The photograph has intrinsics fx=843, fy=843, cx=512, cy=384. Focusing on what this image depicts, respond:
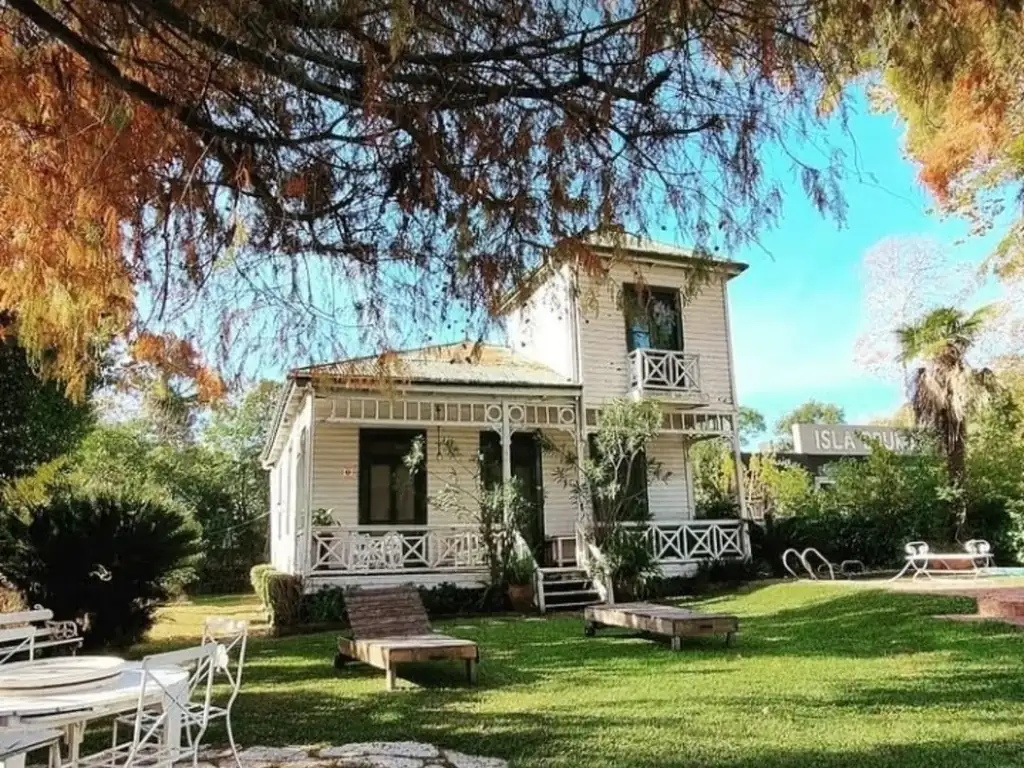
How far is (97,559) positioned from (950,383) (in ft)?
54.4

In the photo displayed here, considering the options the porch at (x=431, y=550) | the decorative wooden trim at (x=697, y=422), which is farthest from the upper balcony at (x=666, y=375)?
the porch at (x=431, y=550)

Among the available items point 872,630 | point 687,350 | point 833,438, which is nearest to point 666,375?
point 687,350

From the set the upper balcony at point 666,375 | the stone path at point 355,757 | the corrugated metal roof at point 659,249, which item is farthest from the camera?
the upper balcony at point 666,375

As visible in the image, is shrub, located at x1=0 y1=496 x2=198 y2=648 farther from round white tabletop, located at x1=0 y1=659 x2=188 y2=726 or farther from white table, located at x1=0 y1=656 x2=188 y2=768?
round white tabletop, located at x1=0 y1=659 x2=188 y2=726

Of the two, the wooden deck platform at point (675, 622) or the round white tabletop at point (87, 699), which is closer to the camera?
the round white tabletop at point (87, 699)

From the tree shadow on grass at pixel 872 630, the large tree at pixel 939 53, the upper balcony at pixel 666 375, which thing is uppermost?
the upper balcony at pixel 666 375

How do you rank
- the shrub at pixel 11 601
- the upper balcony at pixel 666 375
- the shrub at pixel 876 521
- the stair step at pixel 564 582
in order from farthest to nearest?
1. the shrub at pixel 876 521
2. the upper balcony at pixel 666 375
3. the stair step at pixel 564 582
4. the shrub at pixel 11 601

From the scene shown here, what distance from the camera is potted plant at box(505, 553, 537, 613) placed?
14.8m

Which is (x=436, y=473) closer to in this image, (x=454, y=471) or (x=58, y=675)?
(x=454, y=471)

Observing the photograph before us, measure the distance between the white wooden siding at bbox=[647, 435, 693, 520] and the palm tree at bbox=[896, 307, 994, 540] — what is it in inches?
216

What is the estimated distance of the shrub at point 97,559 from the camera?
36.2 feet

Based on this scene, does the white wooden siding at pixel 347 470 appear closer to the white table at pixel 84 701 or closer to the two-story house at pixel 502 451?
the two-story house at pixel 502 451

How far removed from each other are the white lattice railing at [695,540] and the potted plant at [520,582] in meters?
2.62

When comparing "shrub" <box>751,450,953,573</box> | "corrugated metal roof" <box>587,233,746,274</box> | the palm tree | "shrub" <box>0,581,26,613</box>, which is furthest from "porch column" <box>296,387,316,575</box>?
the palm tree
